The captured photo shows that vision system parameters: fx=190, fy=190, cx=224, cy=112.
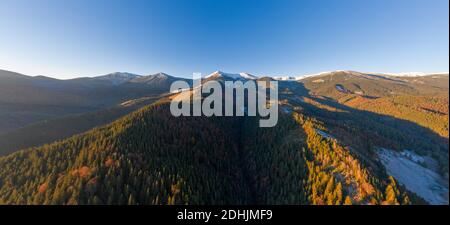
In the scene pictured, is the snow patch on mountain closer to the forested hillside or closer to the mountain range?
the mountain range

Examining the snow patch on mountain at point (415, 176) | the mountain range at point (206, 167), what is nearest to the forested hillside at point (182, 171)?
the mountain range at point (206, 167)

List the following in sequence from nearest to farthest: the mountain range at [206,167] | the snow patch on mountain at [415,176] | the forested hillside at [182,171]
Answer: the forested hillside at [182,171], the mountain range at [206,167], the snow patch on mountain at [415,176]

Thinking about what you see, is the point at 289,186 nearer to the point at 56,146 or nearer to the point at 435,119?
the point at 56,146

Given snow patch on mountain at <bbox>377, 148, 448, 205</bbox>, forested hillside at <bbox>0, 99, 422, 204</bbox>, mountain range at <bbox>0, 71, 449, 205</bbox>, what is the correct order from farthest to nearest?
snow patch on mountain at <bbox>377, 148, 448, 205</bbox>
mountain range at <bbox>0, 71, 449, 205</bbox>
forested hillside at <bbox>0, 99, 422, 204</bbox>

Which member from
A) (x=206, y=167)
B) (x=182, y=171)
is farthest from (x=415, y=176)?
(x=182, y=171)

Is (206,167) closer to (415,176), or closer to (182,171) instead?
(182,171)

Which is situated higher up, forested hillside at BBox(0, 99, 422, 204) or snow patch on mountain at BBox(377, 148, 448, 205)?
forested hillside at BBox(0, 99, 422, 204)

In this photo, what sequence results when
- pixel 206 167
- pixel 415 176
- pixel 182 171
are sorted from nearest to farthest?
pixel 182 171 < pixel 206 167 < pixel 415 176

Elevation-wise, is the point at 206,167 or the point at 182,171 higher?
the point at 182,171

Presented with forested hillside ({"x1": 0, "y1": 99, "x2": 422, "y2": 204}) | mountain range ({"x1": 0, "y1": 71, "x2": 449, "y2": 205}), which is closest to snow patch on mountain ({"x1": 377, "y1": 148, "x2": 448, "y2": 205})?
mountain range ({"x1": 0, "y1": 71, "x2": 449, "y2": 205})

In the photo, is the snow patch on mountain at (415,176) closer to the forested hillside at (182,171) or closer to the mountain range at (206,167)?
the mountain range at (206,167)
